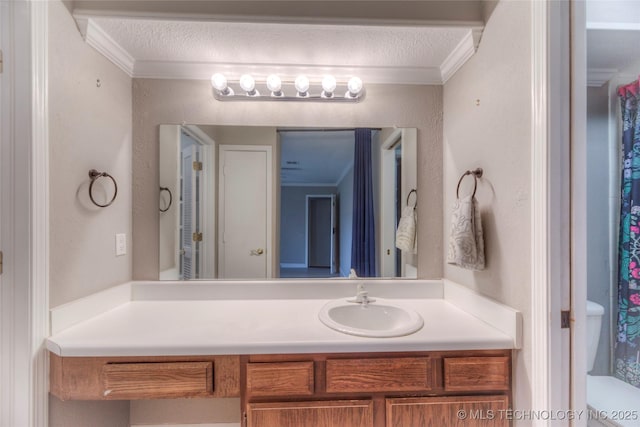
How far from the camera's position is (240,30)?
1.34 metres

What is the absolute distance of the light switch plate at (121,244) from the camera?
151 centimetres

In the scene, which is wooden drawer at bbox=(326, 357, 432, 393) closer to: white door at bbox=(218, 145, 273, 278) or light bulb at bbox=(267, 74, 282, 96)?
white door at bbox=(218, 145, 273, 278)

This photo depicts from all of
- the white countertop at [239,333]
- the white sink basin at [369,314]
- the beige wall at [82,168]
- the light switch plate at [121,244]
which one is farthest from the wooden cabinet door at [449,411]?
the light switch plate at [121,244]

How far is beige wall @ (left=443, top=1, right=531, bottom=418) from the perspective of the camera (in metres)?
1.05

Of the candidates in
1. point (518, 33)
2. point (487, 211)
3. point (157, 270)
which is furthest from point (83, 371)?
point (518, 33)

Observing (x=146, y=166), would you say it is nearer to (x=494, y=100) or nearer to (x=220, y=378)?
(x=220, y=378)

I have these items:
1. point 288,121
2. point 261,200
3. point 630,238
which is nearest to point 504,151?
point 630,238

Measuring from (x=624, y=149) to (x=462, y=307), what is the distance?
3.30 ft

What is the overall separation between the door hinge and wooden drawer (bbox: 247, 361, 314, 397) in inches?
34.7

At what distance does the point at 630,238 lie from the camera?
129 centimetres

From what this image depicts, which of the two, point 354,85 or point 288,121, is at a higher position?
point 354,85

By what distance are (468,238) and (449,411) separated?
68cm

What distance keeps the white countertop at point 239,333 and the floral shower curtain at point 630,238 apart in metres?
0.69

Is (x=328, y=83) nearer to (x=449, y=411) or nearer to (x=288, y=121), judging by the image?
(x=288, y=121)
